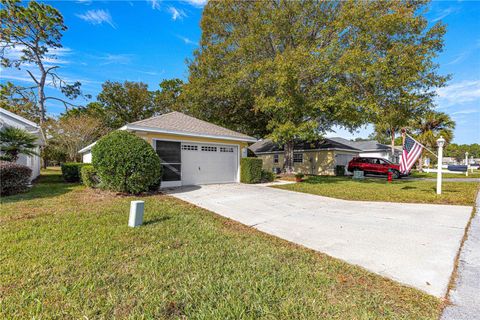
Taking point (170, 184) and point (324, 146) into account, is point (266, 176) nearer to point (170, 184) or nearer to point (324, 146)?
point (170, 184)

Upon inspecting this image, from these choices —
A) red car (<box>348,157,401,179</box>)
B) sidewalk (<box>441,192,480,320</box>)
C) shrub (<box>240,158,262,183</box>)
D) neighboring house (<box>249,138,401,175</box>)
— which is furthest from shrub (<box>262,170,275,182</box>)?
sidewalk (<box>441,192,480,320</box>)

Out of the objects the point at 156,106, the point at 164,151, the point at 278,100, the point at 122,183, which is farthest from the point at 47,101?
the point at 278,100

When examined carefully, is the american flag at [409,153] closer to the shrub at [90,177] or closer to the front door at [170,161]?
the front door at [170,161]

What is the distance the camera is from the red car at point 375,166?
1677cm

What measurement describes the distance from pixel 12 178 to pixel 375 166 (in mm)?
21872

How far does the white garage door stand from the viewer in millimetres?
10602

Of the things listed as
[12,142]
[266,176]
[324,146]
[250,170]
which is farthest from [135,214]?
[324,146]

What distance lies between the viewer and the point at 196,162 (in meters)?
10.9

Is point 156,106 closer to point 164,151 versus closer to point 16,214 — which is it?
point 164,151

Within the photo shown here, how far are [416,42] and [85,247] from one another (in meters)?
16.8

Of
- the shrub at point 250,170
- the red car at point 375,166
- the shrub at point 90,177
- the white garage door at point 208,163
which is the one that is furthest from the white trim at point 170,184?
the red car at point 375,166

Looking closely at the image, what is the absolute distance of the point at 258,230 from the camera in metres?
4.51

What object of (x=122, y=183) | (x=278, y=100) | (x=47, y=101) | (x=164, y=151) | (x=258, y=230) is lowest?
(x=258, y=230)

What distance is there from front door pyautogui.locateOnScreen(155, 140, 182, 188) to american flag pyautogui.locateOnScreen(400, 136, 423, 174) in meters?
9.47
